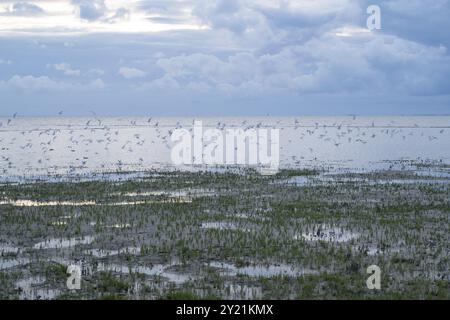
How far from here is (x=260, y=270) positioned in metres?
15.2

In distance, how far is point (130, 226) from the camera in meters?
21.1

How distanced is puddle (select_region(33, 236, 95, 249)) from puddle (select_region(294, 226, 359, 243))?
272 inches

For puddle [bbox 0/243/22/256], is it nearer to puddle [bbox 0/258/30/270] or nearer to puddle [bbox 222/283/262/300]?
puddle [bbox 0/258/30/270]

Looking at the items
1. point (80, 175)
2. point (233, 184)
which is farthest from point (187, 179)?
point (80, 175)

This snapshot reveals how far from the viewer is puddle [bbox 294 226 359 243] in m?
18.9

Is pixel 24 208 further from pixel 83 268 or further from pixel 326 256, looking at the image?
pixel 326 256

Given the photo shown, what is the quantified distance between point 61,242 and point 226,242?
534 cm

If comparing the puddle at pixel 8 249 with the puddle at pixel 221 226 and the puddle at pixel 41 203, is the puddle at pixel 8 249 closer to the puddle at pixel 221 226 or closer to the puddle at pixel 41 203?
the puddle at pixel 221 226

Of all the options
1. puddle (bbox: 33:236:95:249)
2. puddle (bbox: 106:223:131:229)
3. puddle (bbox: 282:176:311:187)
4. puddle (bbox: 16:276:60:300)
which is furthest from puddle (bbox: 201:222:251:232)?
puddle (bbox: 282:176:311:187)

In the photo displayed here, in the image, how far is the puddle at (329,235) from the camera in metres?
18.9

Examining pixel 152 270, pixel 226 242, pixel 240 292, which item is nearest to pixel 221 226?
pixel 226 242

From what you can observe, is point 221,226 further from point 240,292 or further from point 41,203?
point 41,203

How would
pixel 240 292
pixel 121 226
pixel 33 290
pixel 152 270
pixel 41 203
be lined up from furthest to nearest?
pixel 41 203 → pixel 121 226 → pixel 152 270 → pixel 33 290 → pixel 240 292
